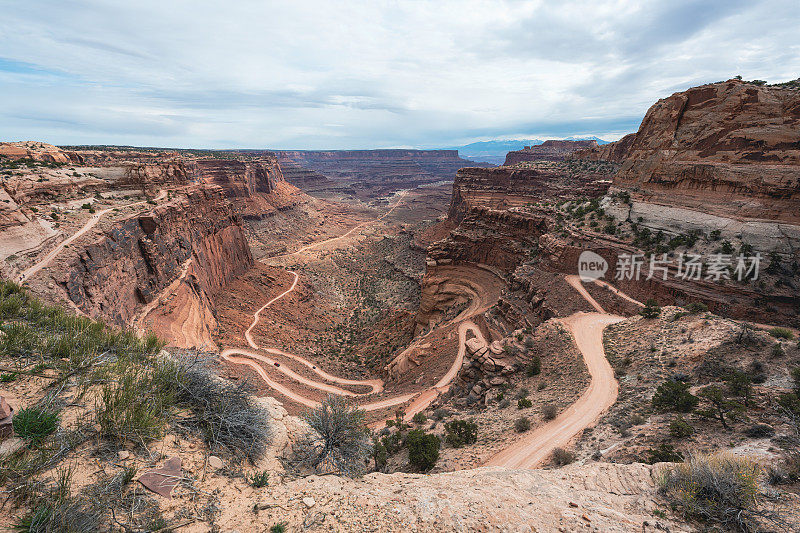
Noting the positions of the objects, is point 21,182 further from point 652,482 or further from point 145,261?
point 652,482

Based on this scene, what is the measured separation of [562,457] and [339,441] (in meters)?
8.02

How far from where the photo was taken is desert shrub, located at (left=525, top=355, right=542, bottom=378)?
685 inches

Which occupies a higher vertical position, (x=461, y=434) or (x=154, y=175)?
(x=154, y=175)

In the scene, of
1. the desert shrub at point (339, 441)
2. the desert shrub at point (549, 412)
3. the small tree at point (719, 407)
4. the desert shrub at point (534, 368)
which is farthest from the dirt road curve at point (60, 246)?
the small tree at point (719, 407)

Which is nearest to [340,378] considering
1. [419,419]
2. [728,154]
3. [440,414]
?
[419,419]

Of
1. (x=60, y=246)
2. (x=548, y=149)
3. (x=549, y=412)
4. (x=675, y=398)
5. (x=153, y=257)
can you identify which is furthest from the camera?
(x=548, y=149)

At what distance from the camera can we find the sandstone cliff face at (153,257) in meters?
18.5

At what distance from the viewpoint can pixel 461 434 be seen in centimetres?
1366

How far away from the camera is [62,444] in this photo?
520 cm

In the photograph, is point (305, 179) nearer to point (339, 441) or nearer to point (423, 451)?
point (423, 451)

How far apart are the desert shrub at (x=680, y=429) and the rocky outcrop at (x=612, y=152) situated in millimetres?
60009

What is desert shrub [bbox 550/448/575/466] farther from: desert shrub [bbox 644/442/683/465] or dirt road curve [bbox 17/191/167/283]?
dirt road curve [bbox 17/191/167/283]

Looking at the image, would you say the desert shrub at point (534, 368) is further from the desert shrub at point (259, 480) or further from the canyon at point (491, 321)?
the desert shrub at point (259, 480)

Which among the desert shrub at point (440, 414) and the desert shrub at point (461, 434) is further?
the desert shrub at point (440, 414)
